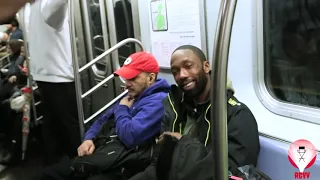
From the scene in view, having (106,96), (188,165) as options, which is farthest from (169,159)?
(106,96)

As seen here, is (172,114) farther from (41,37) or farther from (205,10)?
(41,37)

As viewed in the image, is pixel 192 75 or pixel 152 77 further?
pixel 152 77

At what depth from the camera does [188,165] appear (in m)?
1.40

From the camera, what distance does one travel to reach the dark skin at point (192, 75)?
1.83m

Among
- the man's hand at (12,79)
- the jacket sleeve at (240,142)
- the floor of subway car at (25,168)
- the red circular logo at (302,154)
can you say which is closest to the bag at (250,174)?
the jacket sleeve at (240,142)

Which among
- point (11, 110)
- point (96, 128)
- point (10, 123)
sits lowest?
point (10, 123)

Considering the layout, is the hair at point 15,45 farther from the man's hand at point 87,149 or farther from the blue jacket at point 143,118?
the blue jacket at point 143,118

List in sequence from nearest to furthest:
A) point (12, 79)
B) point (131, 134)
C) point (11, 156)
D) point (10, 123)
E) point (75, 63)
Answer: point (131, 134) < point (75, 63) < point (11, 156) < point (10, 123) < point (12, 79)

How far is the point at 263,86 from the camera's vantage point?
6.20 feet

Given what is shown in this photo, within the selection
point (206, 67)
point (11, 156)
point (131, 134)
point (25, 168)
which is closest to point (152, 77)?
point (131, 134)

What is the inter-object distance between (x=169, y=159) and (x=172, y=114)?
18.6 inches

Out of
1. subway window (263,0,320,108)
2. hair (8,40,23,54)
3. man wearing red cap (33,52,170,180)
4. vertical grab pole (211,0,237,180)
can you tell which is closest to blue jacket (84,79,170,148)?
man wearing red cap (33,52,170,180)

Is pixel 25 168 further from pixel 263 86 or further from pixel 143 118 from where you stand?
pixel 263 86

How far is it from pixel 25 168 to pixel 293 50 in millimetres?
3018
